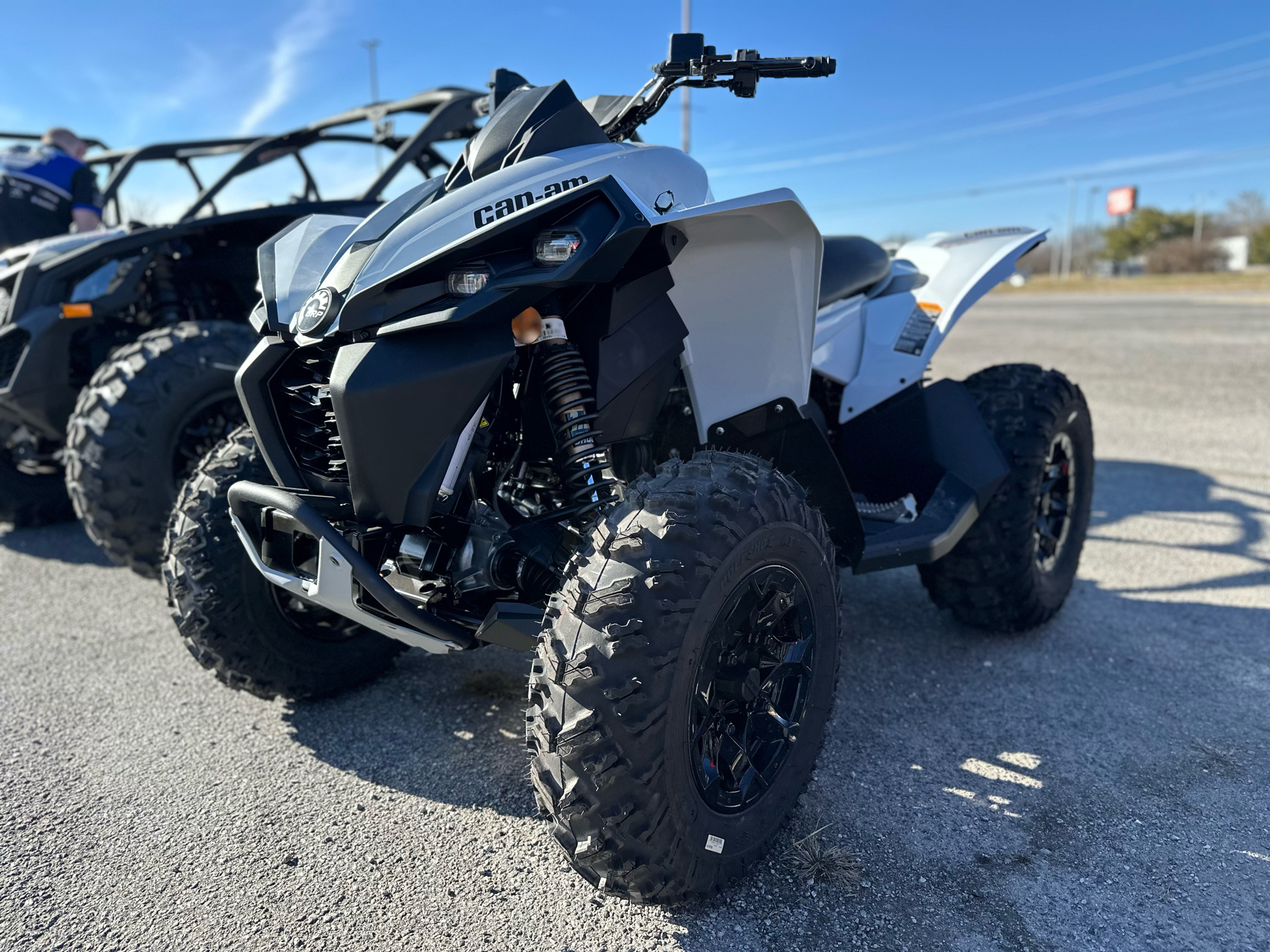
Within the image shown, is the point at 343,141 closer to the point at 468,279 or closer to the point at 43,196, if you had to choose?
the point at 43,196

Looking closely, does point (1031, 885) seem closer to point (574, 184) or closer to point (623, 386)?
point (623, 386)

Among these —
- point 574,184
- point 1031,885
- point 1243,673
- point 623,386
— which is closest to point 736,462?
point 623,386

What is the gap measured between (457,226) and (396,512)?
65 centimetres

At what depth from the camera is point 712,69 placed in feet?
7.73

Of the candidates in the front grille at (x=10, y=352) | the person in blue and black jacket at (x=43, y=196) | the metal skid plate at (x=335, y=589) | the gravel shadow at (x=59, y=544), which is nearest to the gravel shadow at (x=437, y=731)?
the metal skid plate at (x=335, y=589)

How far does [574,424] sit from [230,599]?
1.19m

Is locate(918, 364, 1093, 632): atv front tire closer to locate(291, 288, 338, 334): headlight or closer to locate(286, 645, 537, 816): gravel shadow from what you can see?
locate(286, 645, 537, 816): gravel shadow

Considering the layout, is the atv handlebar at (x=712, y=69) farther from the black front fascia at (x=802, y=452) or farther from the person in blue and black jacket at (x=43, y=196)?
the person in blue and black jacket at (x=43, y=196)

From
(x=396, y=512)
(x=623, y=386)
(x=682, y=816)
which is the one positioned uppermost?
(x=623, y=386)

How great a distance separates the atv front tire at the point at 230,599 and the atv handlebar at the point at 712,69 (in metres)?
1.54

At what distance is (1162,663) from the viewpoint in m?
3.37

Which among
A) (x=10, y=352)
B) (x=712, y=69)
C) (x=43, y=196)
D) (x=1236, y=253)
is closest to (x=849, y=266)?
(x=712, y=69)

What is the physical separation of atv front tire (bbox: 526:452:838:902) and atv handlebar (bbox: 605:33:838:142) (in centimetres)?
101

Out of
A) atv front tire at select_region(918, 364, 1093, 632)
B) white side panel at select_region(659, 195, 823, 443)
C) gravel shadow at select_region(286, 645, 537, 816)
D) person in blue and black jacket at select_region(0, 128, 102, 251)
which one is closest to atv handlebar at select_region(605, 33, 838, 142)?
white side panel at select_region(659, 195, 823, 443)
